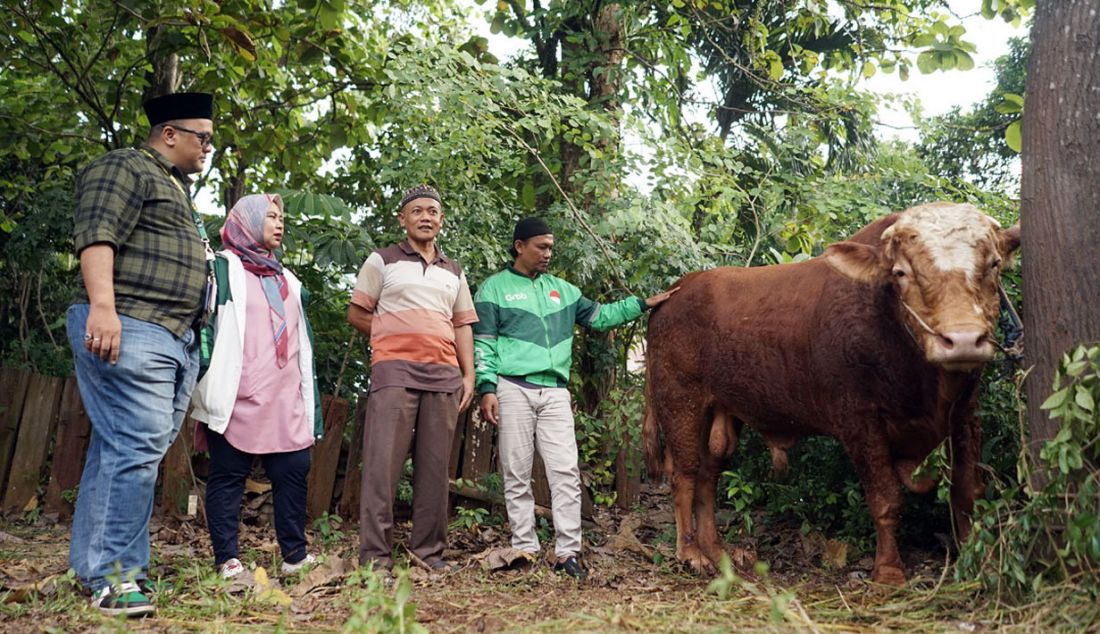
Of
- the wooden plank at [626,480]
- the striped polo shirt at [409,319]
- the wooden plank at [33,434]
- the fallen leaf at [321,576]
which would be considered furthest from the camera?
the wooden plank at [626,480]

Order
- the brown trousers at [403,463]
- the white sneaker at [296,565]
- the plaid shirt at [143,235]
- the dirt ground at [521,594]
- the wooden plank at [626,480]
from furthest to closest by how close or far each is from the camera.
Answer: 1. the wooden plank at [626,480]
2. the brown trousers at [403,463]
3. the white sneaker at [296,565]
4. the plaid shirt at [143,235]
5. the dirt ground at [521,594]

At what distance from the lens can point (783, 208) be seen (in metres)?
7.17

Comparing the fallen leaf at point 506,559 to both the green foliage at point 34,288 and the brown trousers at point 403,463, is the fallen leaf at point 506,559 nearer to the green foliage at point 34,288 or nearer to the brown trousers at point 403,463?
the brown trousers at point 403,463

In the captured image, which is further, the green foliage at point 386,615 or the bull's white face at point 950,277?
the bull's white face at point 950,277

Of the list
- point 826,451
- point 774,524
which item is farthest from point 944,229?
point 774,524

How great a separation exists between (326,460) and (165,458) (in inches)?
41.0

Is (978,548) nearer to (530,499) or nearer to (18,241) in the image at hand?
(530,499)

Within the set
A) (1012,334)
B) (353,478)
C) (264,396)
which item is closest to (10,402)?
(353,478)

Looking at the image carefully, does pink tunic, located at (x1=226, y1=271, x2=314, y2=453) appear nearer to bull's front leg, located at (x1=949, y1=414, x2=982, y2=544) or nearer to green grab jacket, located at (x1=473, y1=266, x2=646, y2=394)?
green grab jacket, located at (x1=473, y1=266, x2=646, y2=394)

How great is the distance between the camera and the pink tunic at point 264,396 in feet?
15.7

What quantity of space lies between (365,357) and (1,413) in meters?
2.51

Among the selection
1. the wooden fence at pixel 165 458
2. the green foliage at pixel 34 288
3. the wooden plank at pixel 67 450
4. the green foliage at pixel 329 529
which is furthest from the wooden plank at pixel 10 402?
the green foliage at pixel 329 529

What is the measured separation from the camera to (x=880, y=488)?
15.2 feet

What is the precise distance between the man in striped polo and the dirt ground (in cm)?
31
